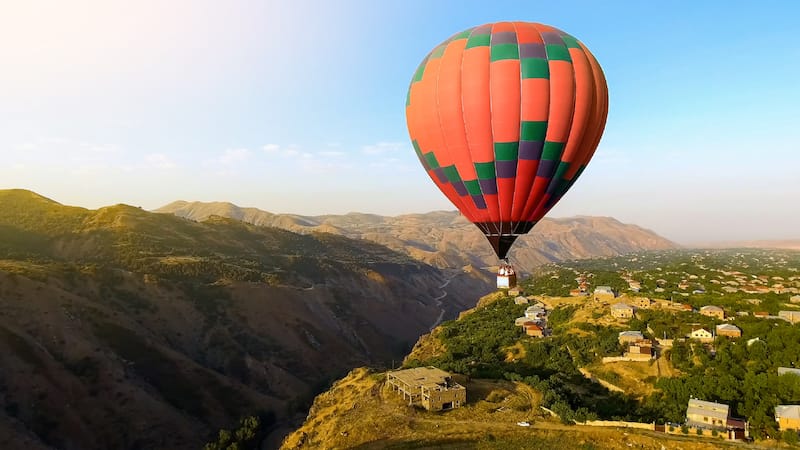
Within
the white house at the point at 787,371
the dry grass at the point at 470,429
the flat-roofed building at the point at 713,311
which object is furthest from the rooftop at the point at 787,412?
the flat-roofed building at the point at 713,311

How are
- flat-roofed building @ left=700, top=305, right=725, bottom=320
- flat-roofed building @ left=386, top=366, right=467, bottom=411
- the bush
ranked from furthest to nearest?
flat-roofed building @ left=700, top=305, right=725, bottom=320 < flat-roofed building @ left=386, top=366, right=467, bottom=411 < the bush

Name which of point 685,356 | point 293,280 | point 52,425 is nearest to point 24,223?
point 293,280

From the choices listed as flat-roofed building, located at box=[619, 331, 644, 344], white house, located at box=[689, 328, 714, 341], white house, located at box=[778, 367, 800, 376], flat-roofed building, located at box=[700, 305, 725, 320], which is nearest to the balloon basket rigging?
white house, located at box=[778, 367, 800, 376]

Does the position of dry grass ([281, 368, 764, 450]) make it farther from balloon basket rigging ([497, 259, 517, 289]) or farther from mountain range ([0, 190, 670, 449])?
Answer: mountain range ([0, 190, 670, 449])

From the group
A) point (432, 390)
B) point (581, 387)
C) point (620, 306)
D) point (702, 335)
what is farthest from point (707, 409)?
point (620, 306)

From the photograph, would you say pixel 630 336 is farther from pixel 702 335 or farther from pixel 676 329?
pixel 702 335

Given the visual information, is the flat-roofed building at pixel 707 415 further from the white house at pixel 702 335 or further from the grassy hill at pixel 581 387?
the white house at pixel 702 335

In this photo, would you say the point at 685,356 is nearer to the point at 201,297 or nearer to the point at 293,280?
the point at 201,297
